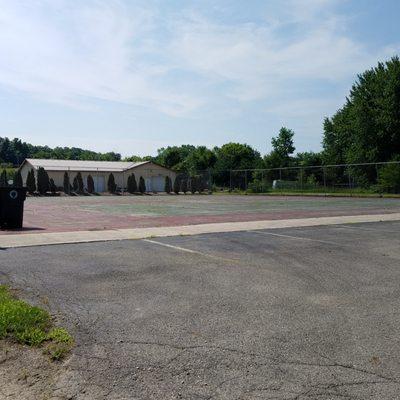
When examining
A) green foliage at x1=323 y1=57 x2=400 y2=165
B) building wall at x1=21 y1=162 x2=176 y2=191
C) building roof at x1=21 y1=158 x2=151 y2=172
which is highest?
green foliage at x1=323 y1=57 x2=400 y2=165

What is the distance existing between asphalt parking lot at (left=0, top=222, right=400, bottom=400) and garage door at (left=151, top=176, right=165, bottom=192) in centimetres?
6111

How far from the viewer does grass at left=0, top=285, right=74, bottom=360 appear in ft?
14.4

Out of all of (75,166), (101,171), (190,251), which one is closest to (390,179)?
(190,251)

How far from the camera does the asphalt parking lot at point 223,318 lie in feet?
12.0

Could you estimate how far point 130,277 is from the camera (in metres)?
7.29

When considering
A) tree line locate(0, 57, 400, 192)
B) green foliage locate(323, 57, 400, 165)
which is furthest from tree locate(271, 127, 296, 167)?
green foliage locate(323, 57, 400, 165)

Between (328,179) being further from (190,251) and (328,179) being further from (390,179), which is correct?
→ (190,251)

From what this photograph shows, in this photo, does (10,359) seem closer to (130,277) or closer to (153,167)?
(130,277)

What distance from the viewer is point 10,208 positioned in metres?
14.5

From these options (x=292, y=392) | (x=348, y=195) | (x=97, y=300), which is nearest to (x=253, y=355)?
(x=292, y=392)

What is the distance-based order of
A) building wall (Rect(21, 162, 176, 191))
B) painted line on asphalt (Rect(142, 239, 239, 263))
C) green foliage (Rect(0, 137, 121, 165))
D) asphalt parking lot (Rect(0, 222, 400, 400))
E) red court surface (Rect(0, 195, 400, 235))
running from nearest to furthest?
asphalt parking lot (Rect(0, 222, 400, 400)) < painted line on asphalt (Rect(142, 239, 239, 263)) < red court surface (Rect(0, 195, 400, 235)) < building wall (Rect(21, 162, 176, 191)) < green foliage (Rect(0, 137, 121, 165))

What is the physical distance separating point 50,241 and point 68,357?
7393mm

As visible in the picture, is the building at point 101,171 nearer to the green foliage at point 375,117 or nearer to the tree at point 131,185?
the tree at point 131,185

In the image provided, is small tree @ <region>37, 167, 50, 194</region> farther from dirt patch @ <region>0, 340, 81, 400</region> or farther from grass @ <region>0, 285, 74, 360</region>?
dirt patch @ <region>0, 340, 81, 400</region>
